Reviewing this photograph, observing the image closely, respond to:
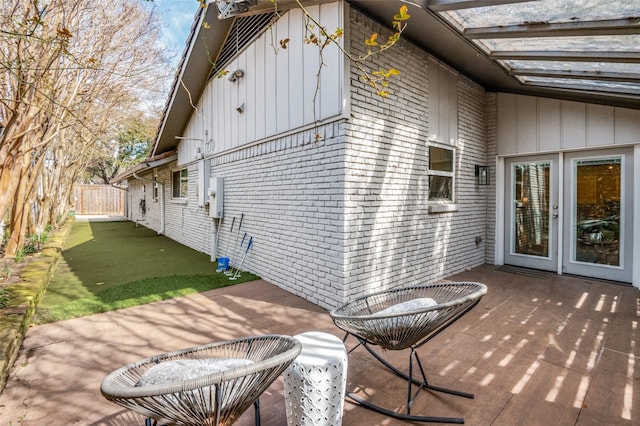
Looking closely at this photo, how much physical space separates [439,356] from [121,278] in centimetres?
532

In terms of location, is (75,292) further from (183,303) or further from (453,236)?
(453,236)

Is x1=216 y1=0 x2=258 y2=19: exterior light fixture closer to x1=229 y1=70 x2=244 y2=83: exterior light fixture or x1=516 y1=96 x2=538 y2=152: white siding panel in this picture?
x1=229 y1=70 x2=244 y2=83: exterior light fixture

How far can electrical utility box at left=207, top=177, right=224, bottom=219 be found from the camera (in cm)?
707

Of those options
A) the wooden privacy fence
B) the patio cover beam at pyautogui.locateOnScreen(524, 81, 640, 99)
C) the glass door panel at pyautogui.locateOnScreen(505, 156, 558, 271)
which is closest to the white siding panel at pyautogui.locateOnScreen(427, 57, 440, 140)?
the patio cover beam at pyautogui.locateOnScreen(524, 81, 640, 99)

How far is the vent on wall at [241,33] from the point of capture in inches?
220

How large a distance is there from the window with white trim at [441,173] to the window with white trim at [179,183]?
284 inches

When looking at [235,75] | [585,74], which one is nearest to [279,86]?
[235,75]

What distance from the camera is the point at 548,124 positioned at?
5820 millimetres

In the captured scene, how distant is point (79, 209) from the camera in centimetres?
2281

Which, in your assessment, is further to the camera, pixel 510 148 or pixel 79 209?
pixel 79 209

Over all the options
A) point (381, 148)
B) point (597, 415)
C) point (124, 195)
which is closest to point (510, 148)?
point (381, 148)

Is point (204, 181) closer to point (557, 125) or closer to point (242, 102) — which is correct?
point (242, 102)

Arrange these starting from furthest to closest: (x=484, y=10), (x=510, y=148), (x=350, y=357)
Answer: (x=510, y=148) < (x=484, y=10) < (x=350, y=357)

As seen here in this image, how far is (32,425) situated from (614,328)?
5350 millimetres
